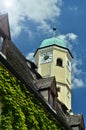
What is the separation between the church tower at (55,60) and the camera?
41.8 m

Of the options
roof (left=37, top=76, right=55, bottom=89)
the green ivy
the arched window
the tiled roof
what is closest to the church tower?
the arched window

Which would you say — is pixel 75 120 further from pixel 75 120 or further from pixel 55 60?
pixel 55 60

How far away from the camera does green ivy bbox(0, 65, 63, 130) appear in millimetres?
16794

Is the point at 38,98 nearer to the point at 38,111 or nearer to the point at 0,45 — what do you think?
the point at 38,111

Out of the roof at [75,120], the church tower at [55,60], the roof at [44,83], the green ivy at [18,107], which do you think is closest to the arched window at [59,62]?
the church tower at [55,60]

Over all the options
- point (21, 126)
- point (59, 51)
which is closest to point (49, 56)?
point (59, 51)

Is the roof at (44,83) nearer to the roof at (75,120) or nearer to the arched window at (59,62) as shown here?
the roof at (75,120)

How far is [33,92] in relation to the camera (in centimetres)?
1969

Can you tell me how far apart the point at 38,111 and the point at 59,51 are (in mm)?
24478

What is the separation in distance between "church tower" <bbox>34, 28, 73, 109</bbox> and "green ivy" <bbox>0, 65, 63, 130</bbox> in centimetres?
2146

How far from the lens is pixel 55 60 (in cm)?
4319

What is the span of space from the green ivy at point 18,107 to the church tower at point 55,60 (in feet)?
70.4

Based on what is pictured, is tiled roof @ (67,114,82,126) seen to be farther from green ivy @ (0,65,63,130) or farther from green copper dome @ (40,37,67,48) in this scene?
green copper dome @ (40,37,67,48)

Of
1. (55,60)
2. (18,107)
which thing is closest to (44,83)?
(18,107)
